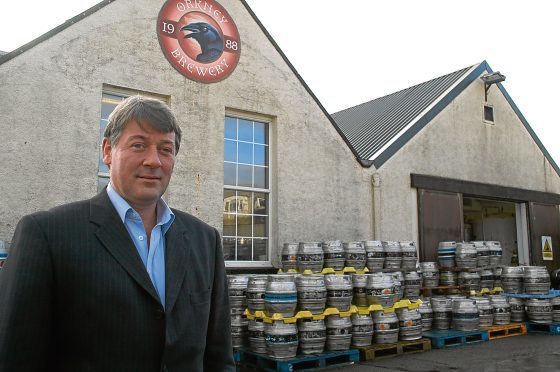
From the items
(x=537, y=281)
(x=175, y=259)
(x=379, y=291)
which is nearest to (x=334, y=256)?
(x=379, y=291)

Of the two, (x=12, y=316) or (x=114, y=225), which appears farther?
(x=114, y=225)

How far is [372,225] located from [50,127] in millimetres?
6395

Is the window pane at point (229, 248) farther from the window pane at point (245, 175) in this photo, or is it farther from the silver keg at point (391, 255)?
the silver keg at point (391, 255)

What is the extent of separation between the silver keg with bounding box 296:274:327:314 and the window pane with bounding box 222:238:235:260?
1.86 m

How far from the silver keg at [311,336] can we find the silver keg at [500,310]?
4.23m

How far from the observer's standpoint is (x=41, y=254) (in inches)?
66.7

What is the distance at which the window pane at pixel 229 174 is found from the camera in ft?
28.9

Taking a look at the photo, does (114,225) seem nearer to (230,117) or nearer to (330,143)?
(230,117)

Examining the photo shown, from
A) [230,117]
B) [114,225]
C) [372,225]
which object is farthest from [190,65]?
[114,225]

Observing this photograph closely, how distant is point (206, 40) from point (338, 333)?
541 centimetres

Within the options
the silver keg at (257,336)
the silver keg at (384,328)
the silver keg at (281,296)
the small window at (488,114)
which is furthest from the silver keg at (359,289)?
the small window at (488,114)

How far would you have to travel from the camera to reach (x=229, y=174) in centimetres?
884

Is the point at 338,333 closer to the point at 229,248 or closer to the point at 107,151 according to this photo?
the point at 229,248

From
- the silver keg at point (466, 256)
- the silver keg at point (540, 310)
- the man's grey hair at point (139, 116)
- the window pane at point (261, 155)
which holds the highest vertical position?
the window pane at point (261, 155)
